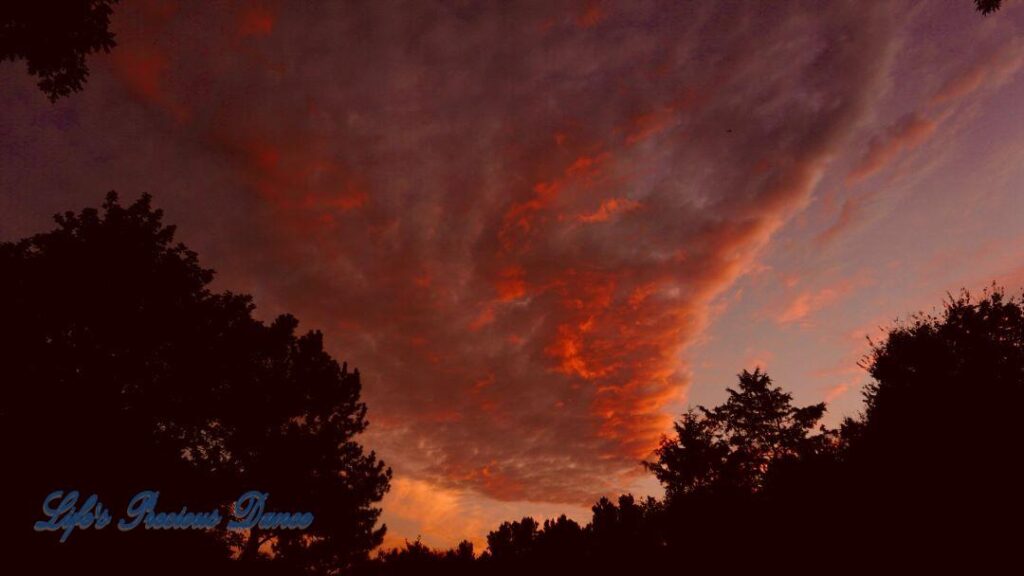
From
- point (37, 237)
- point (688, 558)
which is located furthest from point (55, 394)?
point (688, 558)

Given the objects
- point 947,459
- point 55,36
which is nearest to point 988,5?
point 947,459

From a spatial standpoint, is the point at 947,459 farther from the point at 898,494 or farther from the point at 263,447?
the point at 263,447

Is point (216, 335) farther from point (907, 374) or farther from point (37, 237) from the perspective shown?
point (907, 374)

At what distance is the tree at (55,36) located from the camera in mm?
8289

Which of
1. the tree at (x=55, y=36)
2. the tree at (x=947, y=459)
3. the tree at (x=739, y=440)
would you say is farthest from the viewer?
the tree at (x=739, y=440)

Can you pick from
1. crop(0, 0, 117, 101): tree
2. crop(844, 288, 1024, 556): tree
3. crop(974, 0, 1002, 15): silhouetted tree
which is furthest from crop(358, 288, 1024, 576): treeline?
crop(0, 0, 117, 101): tree

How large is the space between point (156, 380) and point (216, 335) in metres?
3.09

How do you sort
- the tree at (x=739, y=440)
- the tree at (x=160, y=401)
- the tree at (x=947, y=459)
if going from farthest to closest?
the tree at (x=739, y=440) → the tree at (x=160, y=401) → the tree at (x=947, y=459)

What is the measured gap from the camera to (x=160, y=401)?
20.6 m

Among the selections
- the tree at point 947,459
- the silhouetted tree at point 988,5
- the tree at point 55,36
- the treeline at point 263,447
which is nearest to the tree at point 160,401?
the treeline at point 263,447

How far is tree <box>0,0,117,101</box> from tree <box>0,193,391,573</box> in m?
13.4

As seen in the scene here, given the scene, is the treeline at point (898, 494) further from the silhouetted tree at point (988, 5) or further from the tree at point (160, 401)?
the silhouetted tree at point (988, 5)

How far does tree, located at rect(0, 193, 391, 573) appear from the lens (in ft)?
51.9

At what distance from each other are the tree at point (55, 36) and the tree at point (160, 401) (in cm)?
1337
